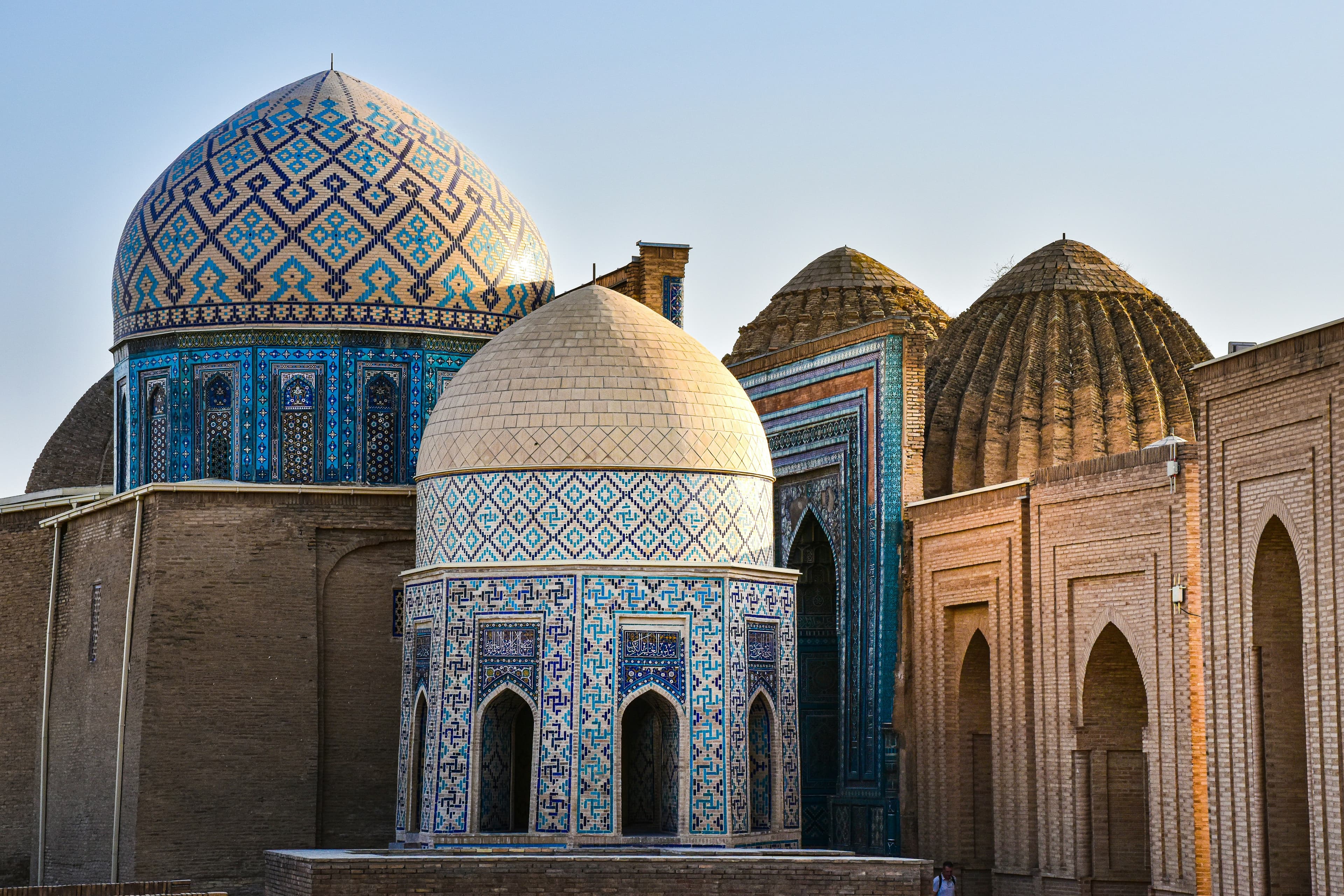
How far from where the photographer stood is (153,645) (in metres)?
16.6

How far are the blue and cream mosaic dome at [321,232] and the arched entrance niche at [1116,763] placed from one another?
20.4 ft

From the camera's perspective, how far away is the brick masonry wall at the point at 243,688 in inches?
648

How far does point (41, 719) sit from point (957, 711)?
7.75m

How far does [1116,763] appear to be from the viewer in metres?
15.3

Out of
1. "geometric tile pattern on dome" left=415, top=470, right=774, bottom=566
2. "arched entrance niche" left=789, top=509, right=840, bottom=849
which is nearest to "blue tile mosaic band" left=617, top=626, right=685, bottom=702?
"geometric tile pattern on dome" left=415, top=470, right=774, bottom=566

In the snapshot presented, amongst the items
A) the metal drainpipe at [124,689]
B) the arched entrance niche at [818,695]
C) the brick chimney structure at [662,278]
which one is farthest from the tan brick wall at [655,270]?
the metal drainpipe at [124,689]

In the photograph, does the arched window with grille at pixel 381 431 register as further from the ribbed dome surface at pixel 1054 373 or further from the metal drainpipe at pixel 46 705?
the ribbed dome surface at pixel 1054 373

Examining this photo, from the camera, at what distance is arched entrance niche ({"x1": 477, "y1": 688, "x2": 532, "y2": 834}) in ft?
49.6

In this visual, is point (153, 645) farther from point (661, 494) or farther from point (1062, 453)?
point (1062, 453)

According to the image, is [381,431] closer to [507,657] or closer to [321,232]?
[321,232]

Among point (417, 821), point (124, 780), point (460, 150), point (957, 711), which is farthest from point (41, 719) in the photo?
point (957, 711)

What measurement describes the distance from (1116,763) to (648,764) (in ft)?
11.0

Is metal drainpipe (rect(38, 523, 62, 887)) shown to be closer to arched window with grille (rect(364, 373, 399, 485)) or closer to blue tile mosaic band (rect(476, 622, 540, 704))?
arched window with grille (rect(364, 373, 399, 485))

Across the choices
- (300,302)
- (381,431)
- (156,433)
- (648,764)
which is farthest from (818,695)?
(156,433)
